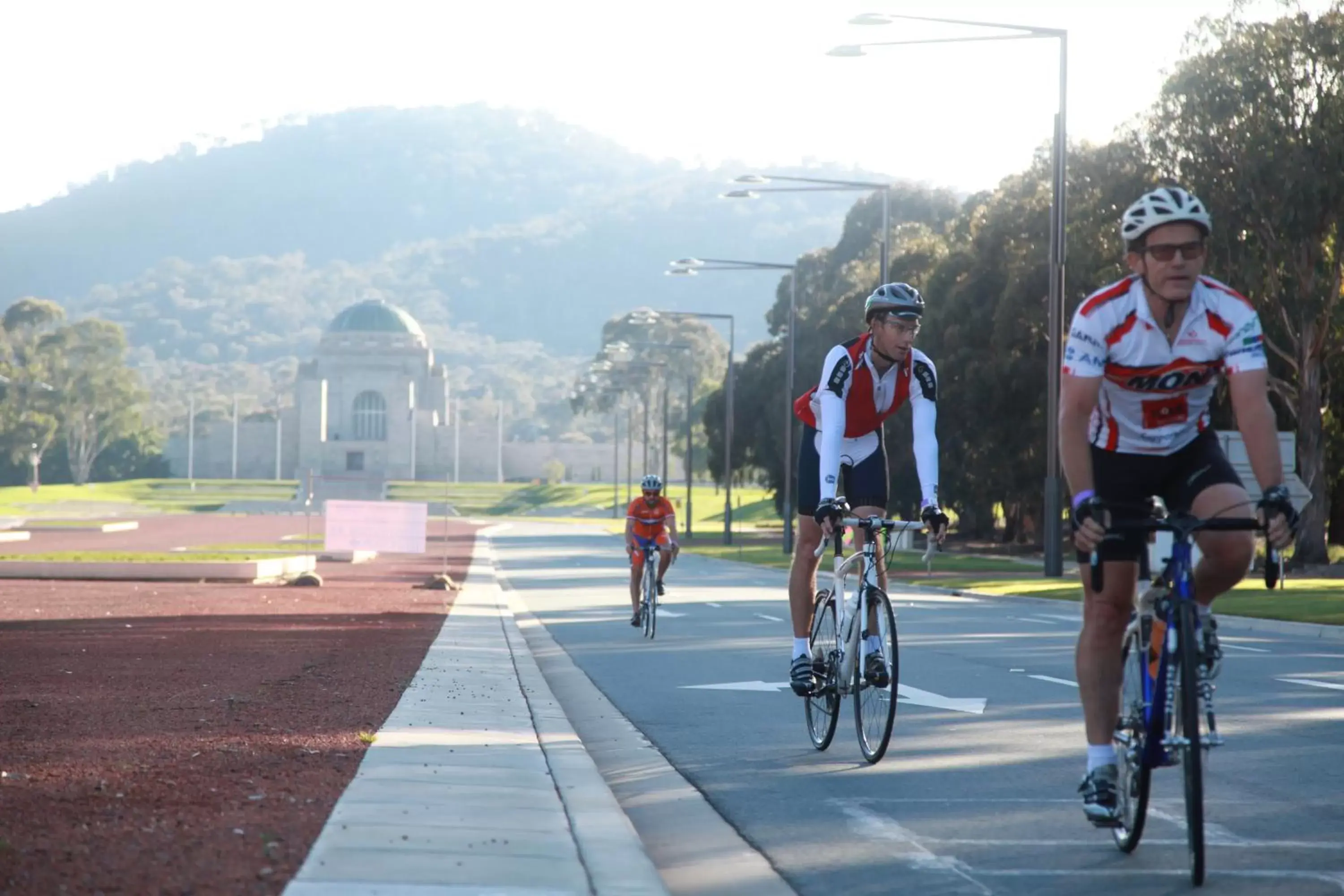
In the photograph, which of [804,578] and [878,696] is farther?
[804,578]

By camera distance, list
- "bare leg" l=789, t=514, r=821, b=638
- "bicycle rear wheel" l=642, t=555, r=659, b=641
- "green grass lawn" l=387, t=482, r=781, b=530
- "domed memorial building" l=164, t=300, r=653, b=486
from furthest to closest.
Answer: "domed memorial building" l=164, t=300, r=653, b=486
"green grass lawn" l=387, t=482, r=781, b=530
"bicycle rear wheel" l=642, t=555, r=659, b=641
"bare leg" l=789, t=514, r=821, b=638

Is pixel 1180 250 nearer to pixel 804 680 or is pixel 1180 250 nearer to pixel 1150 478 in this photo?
pixel 1150 478

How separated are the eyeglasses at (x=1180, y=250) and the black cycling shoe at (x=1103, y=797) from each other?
5.61ft

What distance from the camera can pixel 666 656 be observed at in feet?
56.2

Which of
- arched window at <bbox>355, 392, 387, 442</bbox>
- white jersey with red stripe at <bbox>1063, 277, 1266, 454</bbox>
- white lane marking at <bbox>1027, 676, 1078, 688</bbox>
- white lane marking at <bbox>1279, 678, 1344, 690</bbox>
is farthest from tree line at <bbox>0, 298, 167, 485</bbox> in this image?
white jersey with red stripe at <bbox>1063, 277, 1266, 454</bbox>

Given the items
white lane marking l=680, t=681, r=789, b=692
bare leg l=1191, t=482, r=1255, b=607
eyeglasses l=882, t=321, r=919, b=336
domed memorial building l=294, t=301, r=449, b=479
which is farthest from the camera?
domed memorial building l=294, t=301, r=449, b=479

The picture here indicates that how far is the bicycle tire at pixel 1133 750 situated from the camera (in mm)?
6203

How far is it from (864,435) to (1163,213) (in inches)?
131

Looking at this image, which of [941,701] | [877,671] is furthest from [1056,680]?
[877,671]

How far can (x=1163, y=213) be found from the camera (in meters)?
6.13

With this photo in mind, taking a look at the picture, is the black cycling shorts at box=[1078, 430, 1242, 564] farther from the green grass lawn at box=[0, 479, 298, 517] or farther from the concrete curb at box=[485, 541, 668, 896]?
the green grass lawn at box=[0, 479, 298, 517]

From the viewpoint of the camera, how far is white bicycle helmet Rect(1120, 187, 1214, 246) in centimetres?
612

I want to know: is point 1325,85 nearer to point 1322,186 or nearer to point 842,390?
point 1322,186

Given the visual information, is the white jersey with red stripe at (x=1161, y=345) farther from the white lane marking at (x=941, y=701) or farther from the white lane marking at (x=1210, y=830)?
the white lane marking at (x=941, y=701)
